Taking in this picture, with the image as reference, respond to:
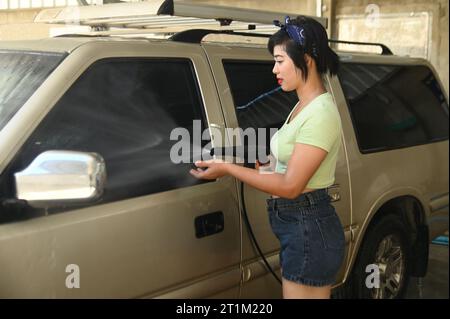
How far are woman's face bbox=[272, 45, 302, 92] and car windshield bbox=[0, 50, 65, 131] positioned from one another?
837 mm

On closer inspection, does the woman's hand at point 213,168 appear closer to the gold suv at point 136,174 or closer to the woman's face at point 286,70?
the gold suv at point 136,174

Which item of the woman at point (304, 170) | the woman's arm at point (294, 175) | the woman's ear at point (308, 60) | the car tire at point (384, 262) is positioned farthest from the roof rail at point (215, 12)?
the car tire at point (384, 262)

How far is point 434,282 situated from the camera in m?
4.82

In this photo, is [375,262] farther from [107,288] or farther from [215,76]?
[107,288]

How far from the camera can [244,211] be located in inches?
102

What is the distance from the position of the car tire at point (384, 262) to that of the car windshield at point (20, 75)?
2.24 metres

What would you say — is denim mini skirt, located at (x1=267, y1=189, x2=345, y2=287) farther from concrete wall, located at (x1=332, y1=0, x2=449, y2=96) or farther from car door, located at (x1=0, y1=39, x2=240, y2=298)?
concrete wall, located at (x1=332, y1=0, x2=449, y2=96)

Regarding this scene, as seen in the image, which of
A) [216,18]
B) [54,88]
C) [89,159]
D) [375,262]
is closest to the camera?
[89,159]

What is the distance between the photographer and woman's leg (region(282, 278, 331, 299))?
2180 millimetres

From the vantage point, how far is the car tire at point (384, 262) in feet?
11.6

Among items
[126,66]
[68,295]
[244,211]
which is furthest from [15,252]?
[244,211]

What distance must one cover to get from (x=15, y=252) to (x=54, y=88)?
23.8 inches

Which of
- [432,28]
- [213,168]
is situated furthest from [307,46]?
[432,28]

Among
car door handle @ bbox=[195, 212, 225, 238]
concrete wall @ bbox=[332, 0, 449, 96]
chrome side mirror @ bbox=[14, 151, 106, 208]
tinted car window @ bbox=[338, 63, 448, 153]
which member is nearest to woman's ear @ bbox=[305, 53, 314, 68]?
car door handle @ bbox=[195, 212, 225, 238]
